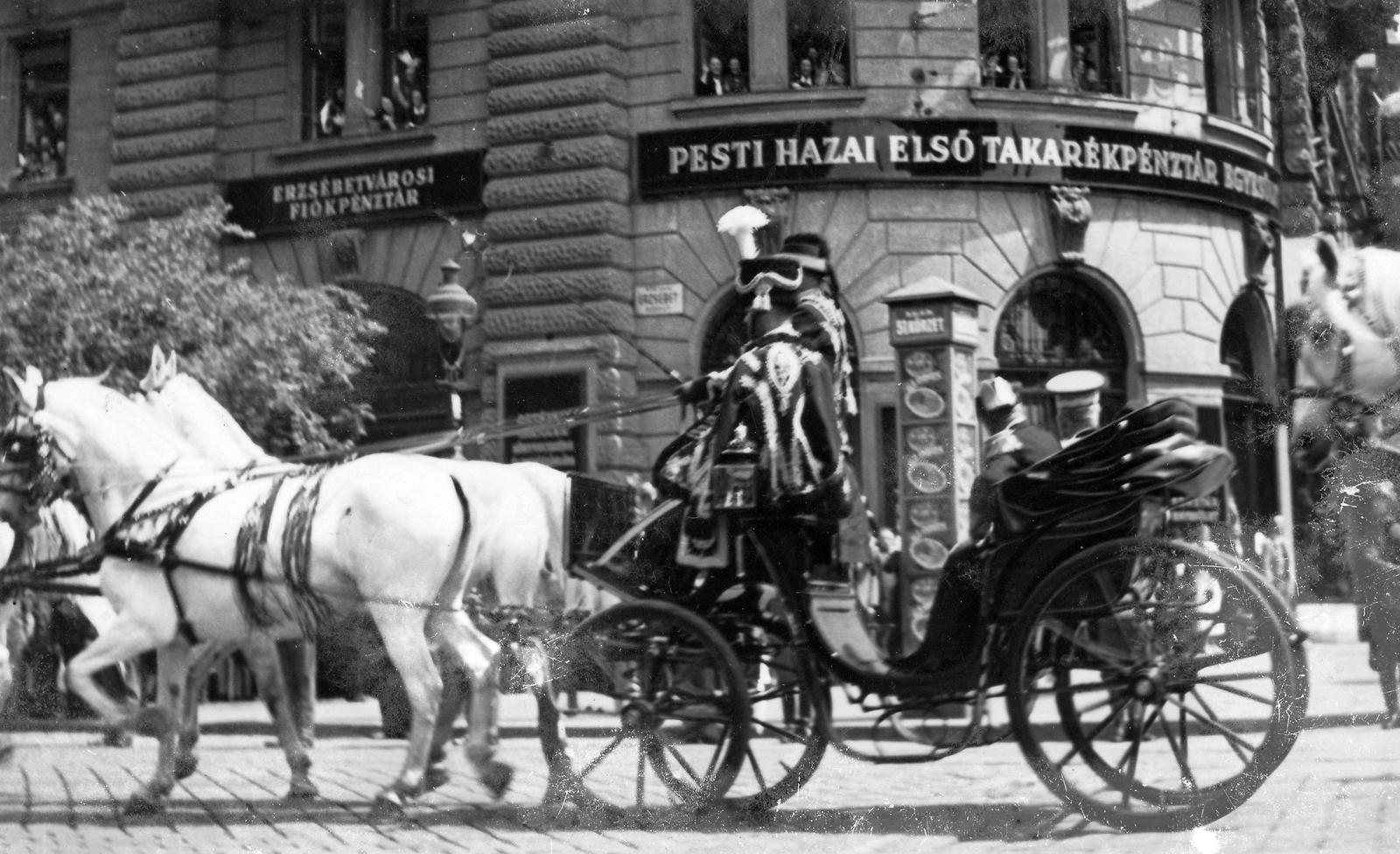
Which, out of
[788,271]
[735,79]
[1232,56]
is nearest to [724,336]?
[788,271]

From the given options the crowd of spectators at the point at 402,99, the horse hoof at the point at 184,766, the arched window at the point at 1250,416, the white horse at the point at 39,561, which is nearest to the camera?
the arched window at the point at 1250,416

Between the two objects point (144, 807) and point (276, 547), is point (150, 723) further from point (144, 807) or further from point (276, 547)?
point (276, 547)

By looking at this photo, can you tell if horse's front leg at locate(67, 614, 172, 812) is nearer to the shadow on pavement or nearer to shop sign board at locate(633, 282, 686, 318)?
the shadow on pavement

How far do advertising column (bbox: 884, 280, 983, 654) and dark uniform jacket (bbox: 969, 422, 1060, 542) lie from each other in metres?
0.08

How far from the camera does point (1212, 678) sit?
13.0 ft

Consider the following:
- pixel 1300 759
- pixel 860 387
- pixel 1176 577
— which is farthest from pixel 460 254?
pixel 1300 759

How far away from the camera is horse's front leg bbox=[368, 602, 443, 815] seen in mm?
4633

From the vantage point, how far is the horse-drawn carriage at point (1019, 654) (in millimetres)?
3939

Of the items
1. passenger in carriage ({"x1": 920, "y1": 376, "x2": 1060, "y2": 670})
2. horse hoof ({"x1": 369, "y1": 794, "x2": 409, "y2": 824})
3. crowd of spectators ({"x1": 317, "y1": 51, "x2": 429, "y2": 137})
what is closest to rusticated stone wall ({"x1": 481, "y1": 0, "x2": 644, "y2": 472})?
crowd of spectators ({"x1": 317, "y1": 51, "x2": 429, "y2": 137})

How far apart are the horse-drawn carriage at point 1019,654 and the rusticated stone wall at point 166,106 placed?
82.5 inches

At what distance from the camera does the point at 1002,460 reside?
427 cm

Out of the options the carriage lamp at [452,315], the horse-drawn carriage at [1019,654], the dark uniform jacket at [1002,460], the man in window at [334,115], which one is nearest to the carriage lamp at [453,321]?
the carriage lamp at [452,315]

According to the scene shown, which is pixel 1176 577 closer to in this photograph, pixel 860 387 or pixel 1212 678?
pixel 1212 678

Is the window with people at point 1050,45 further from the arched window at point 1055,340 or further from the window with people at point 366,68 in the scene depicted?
the window with people at point 366,68
